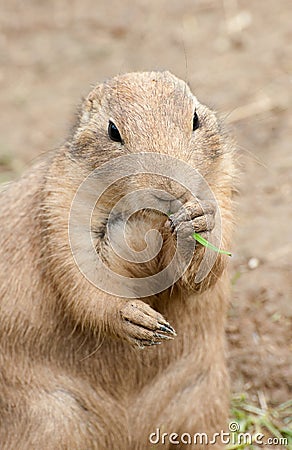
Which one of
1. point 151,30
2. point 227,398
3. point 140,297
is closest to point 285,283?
point 227,398

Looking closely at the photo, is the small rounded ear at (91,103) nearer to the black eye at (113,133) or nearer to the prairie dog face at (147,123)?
the prairie dog face at (147,123)

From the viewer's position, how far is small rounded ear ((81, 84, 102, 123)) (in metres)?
5.22

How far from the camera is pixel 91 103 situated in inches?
208

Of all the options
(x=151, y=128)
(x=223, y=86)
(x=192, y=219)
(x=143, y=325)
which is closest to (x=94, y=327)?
(x=143, y=325)

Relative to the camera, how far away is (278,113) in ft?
29.7

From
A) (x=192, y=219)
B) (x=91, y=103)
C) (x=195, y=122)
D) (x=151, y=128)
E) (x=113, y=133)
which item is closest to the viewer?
(x=192, y=219)

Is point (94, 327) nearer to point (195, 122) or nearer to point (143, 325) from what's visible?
point (143, 325)

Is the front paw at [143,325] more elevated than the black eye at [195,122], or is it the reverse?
the black eye at [195,122]

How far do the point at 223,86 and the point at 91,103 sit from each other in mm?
4537

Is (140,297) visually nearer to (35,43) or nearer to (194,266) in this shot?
(194,266)

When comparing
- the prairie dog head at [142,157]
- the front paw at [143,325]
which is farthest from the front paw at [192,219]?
the front paw at [143,325]

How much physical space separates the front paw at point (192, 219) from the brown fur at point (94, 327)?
34cm

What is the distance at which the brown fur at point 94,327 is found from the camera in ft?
16.4

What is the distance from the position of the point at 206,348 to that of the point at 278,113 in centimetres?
406
